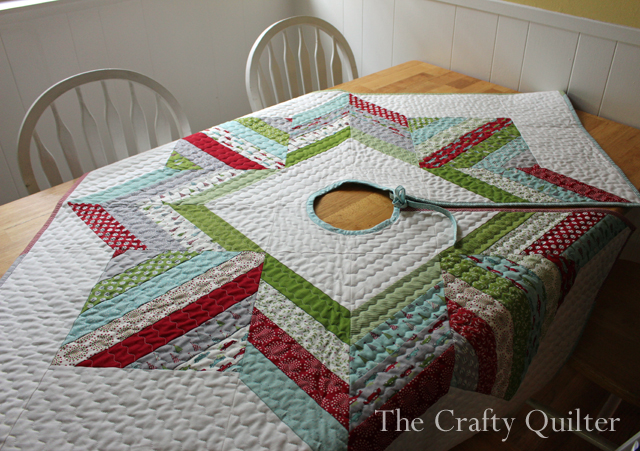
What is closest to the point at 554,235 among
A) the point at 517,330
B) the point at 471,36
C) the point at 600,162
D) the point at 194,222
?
the point at 517,330

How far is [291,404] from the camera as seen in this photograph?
0.68 metres

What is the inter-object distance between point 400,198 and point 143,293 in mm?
546

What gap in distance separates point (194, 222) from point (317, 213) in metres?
0.26

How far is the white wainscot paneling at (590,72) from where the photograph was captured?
1.38 meters

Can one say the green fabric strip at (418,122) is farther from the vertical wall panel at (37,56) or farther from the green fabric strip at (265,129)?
the vertical wall panel at (37,56)

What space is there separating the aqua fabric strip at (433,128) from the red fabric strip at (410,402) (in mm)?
669

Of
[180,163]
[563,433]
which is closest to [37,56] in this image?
[180,163]

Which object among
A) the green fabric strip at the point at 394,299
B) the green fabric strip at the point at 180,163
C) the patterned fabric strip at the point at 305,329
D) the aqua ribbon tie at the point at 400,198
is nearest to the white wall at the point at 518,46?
the aqua ribbon tie at the point at 400,198

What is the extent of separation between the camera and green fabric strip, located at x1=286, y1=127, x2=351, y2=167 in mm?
1208

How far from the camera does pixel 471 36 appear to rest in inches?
65.7

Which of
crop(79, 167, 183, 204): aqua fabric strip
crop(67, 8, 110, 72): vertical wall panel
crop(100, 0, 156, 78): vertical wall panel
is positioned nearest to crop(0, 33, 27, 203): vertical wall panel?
crop(67, 8, 110, 72): vertical wall panel

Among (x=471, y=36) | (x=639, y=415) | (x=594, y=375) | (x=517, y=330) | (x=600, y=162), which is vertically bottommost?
(x=639, y=415)

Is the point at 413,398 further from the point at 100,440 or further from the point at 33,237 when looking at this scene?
the point at 33,237

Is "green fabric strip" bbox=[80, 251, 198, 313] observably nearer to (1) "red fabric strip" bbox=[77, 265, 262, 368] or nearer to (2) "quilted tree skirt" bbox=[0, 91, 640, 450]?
(2) "quilted tree skirt" bbox=[0, 91, 640, 450]
